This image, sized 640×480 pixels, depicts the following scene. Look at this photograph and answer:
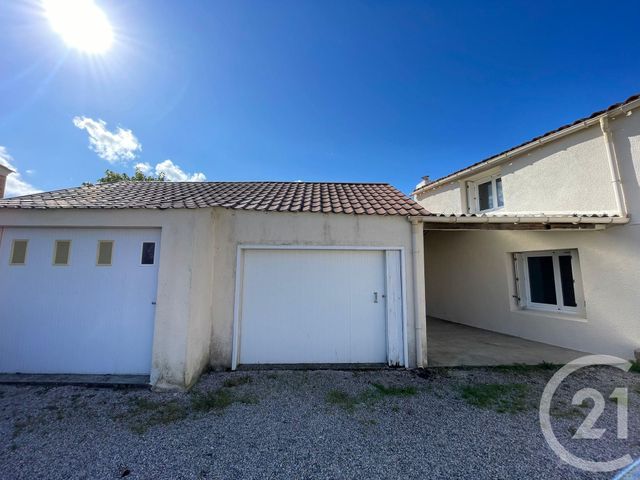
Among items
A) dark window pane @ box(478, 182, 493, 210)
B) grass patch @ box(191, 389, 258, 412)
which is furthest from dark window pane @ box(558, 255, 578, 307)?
grass patch @ box(191, 389, 258, 412)

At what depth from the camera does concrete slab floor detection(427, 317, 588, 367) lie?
20.6 feet

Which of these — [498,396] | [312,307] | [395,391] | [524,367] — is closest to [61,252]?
[312,307]

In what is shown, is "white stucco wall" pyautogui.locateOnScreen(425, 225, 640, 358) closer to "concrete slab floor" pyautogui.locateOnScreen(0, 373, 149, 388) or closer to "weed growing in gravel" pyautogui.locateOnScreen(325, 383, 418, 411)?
"weed growing in gravel" pyautogui.locateOnScreen(325, 383, 418, 411)

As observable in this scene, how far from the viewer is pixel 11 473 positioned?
2844 mm

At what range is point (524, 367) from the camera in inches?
231

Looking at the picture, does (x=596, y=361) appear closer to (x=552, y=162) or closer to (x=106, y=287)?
(x=552, y=162)

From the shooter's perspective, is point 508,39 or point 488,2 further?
point 508,39

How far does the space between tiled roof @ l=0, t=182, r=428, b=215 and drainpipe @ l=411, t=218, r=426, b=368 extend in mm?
479

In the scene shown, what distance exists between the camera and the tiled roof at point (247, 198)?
565 centimetres

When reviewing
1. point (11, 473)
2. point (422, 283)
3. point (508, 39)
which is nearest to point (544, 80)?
point (508, 39)

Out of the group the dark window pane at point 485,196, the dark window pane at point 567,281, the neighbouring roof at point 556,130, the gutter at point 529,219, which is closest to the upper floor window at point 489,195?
the dark window pane at point 485,196

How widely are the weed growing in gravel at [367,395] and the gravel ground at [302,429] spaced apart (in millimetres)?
33

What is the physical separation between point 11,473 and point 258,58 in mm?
9854

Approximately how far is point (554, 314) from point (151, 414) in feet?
34.0
